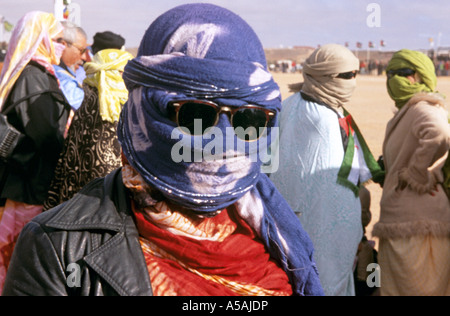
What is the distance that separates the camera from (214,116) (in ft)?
5.54

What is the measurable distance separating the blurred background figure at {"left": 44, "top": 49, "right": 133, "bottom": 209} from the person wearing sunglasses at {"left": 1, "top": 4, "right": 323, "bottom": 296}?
155cm

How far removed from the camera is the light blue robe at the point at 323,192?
160 inches

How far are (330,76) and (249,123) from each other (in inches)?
107

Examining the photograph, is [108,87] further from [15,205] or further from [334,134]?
[334,134]

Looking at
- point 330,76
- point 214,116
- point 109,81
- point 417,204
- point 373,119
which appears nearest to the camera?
point 214,116

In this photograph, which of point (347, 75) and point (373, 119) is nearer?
point (347, 75)

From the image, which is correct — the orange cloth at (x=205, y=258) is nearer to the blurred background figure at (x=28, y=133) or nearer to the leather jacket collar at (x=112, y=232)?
the leather jacket collar at (x=112, y=232)

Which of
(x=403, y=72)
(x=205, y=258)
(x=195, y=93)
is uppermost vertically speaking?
(x=195, y=93)

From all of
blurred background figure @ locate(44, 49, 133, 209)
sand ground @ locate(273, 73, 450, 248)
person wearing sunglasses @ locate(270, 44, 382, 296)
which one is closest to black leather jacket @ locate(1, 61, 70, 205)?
blurred background figure @ locate(44, 49, 133, 209)

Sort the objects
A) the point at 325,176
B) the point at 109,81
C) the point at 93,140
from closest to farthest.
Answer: the point at 93,140 → the point at 109,81 → the point at 325,176

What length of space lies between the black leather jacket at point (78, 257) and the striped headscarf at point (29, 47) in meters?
2.53

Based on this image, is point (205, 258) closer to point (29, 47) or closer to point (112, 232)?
point (112, 232)

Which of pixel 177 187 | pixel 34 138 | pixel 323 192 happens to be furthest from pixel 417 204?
pixel 177 187
